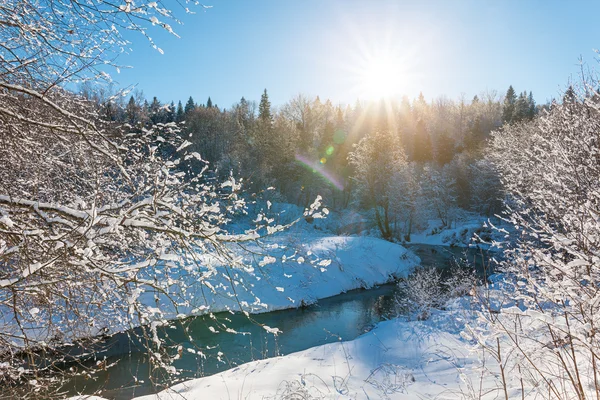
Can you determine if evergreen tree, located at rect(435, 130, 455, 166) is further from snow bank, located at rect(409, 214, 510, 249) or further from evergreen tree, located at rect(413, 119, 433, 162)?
snow bank, located at rect(409, 214, 510, 249)

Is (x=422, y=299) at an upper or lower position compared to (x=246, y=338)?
upper

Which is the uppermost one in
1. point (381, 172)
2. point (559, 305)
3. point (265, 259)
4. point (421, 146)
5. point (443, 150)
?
point (421, 146)

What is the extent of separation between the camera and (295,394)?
4.67 meters

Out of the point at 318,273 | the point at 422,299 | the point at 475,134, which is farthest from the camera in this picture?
the point at 475,134

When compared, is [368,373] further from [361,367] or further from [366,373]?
[361,367]

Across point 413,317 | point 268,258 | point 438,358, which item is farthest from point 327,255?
point 268,258

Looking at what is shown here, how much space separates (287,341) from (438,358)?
16.4 ft

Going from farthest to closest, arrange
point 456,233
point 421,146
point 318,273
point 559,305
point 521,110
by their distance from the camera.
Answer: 1. point 421,146
2. point 521,110
3. point 456,233
4. point 318,273
5. point 559,305

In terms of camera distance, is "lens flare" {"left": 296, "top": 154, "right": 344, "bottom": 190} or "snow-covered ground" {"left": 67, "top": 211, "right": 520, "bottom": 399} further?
"lens flare" {"left": 296, "top": 154, "right": 344, "bottom": 190}

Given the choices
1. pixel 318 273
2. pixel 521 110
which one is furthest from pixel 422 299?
pixel 521 110

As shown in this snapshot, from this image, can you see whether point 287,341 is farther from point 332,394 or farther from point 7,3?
point 7,3

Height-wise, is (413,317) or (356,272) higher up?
(356,272)

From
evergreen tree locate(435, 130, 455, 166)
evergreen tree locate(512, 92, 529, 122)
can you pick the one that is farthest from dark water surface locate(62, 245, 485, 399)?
evergreen tree locate(512, 92, 529, 122)

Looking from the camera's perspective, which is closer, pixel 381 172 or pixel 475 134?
pixel 381 172
